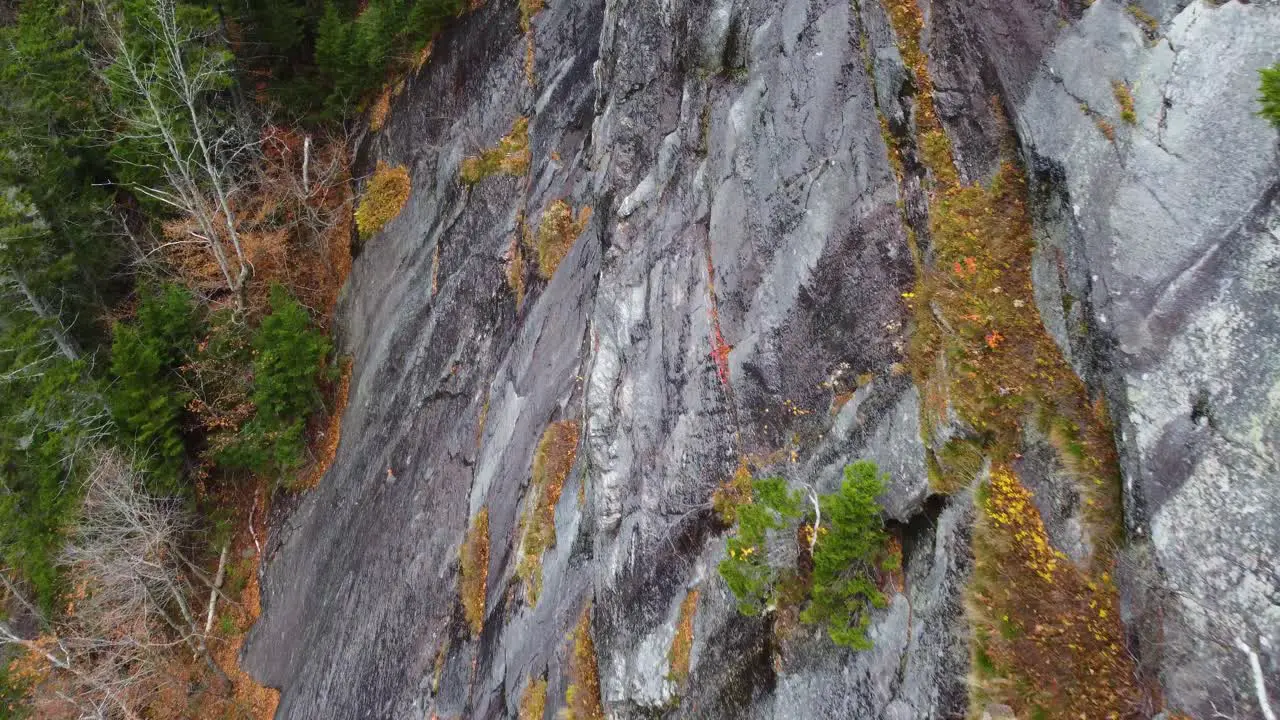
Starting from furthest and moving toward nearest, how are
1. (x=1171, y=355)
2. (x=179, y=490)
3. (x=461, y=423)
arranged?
(x=179, y=490) < (x=461, y=423) < (x=1171, y=355)

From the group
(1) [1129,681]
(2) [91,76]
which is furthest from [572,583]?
(2) [91,76]

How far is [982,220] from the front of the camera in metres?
7.64

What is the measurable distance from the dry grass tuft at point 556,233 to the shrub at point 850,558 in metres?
8.52

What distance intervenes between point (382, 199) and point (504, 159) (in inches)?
220

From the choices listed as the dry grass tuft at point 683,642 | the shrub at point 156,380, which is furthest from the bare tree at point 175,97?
the dry grass tuft at point 683,642

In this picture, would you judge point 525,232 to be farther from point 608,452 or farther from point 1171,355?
point 1171,355

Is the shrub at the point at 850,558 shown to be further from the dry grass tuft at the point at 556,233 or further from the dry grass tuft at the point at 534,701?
the dry grass tuft at the point at 556,233

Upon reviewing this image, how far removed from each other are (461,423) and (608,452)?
5.82 metres

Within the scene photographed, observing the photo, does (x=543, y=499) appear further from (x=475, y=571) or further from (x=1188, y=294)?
(x=1188, y=294)

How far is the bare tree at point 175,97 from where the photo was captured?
1702 cm

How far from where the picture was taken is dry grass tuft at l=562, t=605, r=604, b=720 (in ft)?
29.9

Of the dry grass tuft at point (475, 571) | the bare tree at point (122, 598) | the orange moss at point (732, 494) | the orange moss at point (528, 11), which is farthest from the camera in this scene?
the orange moss at point (528, 11)

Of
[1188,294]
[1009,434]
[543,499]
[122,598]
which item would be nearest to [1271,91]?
[1188,294]

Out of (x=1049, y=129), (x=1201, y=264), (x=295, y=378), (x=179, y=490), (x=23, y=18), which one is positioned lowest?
(x=179, y=490)
